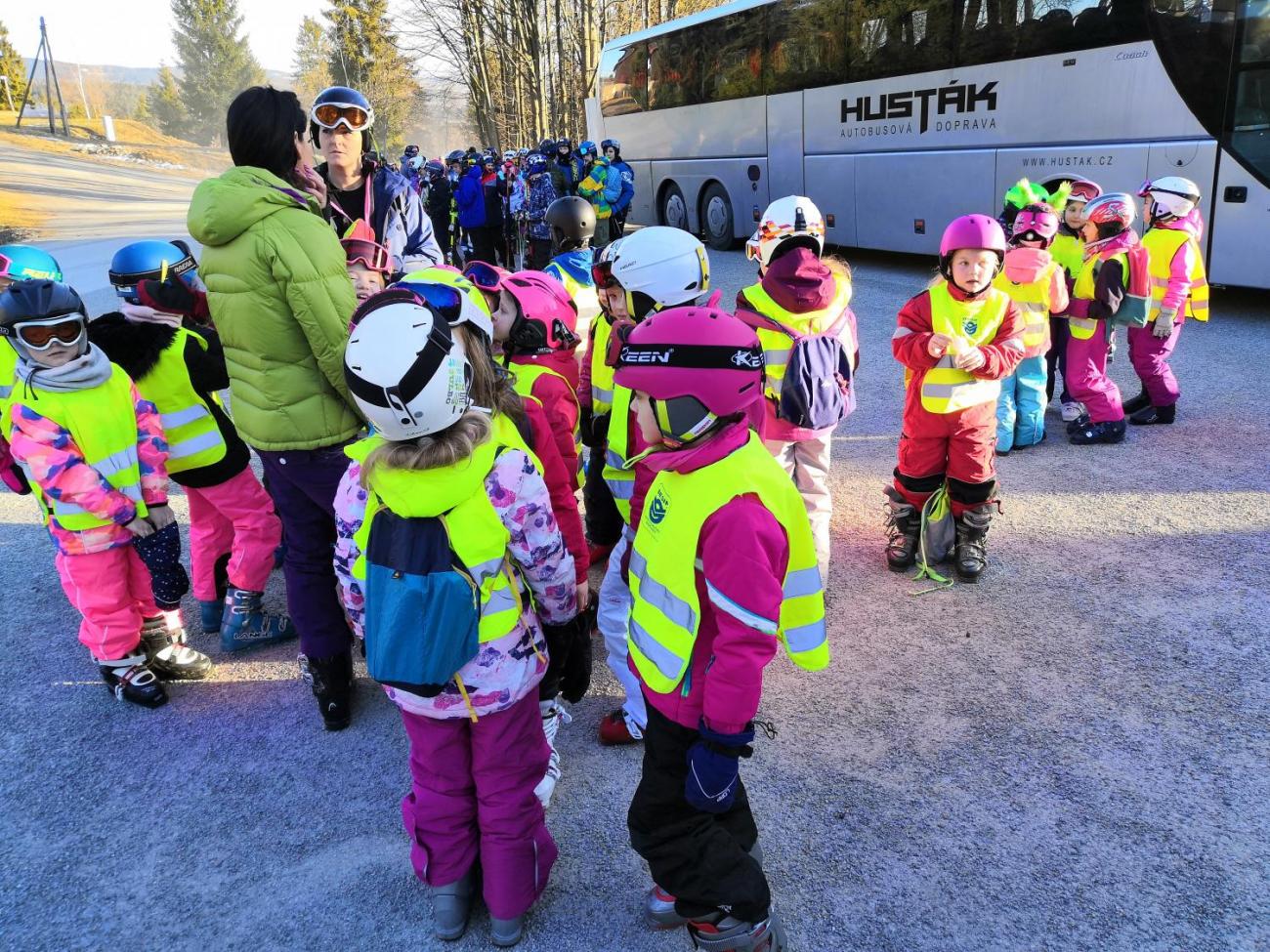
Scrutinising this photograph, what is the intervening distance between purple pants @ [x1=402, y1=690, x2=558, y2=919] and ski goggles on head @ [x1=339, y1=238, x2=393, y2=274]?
7.08ft

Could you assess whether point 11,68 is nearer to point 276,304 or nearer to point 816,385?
point 276,304

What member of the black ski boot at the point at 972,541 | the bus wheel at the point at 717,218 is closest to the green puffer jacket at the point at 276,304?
the black ski boot at the point at 972,541

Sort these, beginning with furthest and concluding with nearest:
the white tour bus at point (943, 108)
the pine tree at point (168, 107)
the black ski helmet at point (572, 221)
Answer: the pine tree at point (168, 107) < the white tour bus at point (943, 108) < the black ski helmet at point (572, 221)

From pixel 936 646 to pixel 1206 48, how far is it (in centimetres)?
804

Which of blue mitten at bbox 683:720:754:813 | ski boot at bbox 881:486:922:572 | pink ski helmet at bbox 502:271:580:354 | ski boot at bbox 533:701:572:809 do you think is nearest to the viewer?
blue mitten at bbox 683:720:754:813

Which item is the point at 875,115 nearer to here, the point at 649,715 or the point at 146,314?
the point at 146,314

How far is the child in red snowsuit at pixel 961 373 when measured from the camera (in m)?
3.99

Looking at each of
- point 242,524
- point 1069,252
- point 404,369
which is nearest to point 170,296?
point 242,524

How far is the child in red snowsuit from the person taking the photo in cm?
399

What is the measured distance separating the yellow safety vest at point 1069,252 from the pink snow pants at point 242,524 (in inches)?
225

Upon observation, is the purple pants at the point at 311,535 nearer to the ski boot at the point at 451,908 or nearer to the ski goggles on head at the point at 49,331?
the ski goggles on head at the point at 49,331

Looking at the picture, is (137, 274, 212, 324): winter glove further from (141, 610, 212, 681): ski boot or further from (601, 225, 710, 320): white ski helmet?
(601, 225, 710, 320): white ski helmet

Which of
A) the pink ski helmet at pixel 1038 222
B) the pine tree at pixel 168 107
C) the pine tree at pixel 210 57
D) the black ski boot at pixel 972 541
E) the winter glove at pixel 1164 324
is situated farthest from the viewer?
the pine tree at pixel 168 107

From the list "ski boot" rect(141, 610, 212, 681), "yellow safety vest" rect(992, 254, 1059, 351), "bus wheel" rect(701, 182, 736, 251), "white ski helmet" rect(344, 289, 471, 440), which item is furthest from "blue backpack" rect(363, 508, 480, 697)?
"bus wheel" rect(701, 182, 736, 251)
